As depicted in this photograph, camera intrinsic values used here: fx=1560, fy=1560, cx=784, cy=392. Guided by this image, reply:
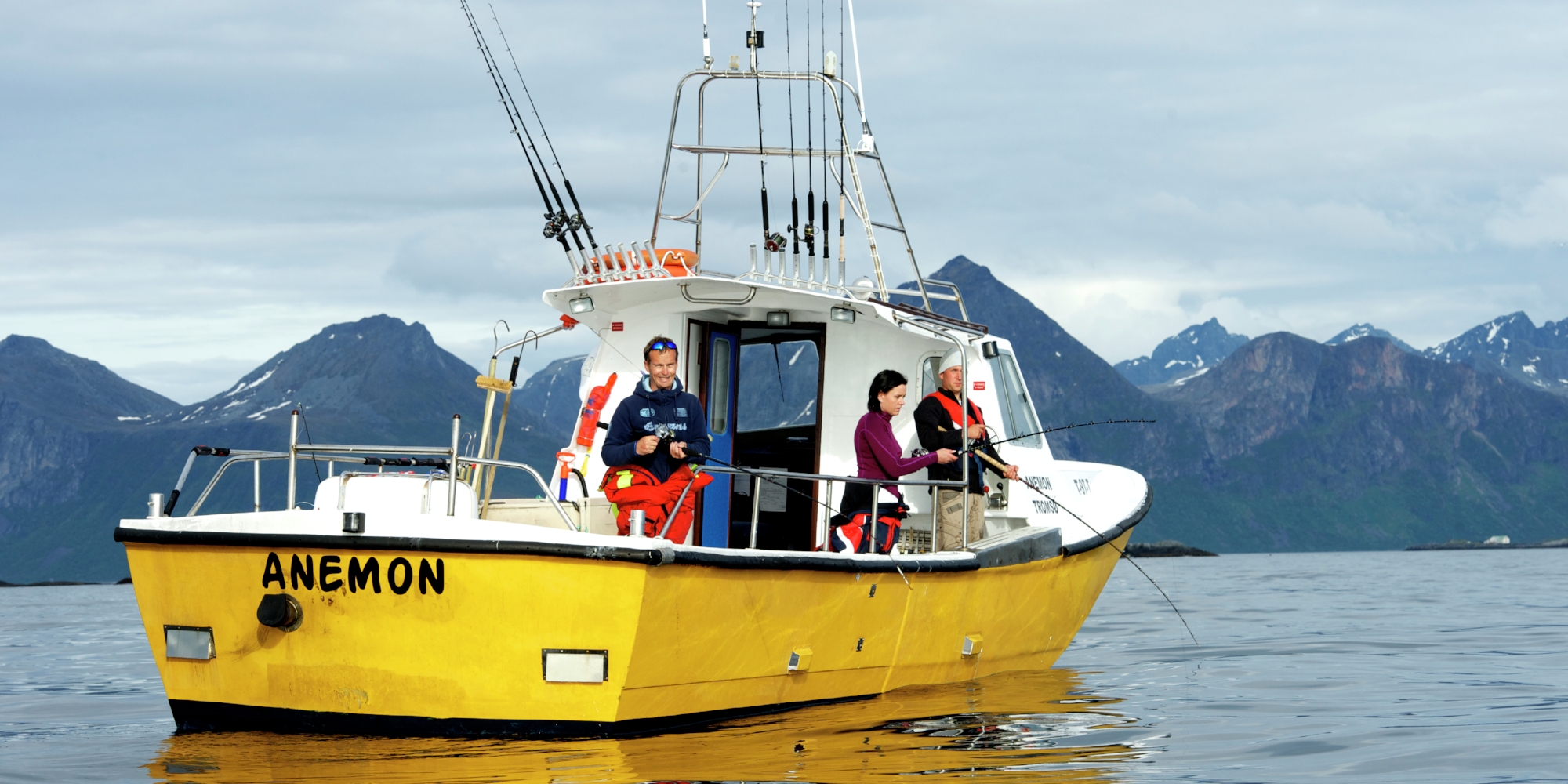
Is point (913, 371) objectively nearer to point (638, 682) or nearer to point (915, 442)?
point (915, 442)

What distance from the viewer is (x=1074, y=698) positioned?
10.0 m

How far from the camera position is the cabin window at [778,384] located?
11242 mm

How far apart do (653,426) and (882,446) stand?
5.50ft

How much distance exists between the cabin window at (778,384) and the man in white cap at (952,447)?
123 centimetres

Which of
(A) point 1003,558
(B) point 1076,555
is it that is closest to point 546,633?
(A) point 1003,558

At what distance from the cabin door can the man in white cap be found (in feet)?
4.63

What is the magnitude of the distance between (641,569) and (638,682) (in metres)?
0.63

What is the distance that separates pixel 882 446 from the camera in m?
9.62

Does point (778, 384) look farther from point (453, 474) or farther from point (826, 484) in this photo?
point (453, 474)

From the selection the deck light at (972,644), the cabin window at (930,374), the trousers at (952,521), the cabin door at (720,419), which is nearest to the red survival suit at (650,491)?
the cabin door at (720,419)

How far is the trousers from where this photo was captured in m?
9.98

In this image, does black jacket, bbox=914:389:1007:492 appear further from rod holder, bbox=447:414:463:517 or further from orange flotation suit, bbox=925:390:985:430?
rod holder, bbox=447:414:463:517

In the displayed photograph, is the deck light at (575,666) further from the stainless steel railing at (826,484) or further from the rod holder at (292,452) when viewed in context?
the rod holder at (292,452)

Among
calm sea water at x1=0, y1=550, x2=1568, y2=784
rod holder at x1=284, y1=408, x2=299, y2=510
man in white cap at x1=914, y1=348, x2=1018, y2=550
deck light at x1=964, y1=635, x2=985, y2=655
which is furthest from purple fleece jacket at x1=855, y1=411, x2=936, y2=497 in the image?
rod holder at x1=284, y1=408, x2=299, y2=510
